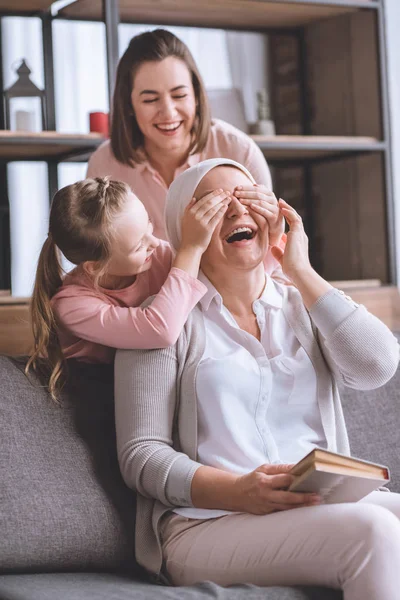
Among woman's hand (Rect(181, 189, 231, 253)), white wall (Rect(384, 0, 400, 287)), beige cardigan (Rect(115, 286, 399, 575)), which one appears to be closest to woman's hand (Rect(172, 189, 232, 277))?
woman's hand (Rect(181, 189, 231, 253))

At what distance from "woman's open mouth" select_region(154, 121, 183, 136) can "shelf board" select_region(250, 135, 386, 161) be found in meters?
0.77

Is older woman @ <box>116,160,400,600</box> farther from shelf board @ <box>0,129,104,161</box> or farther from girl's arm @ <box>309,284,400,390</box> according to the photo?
shelf board @ <box>0,129,104,161</box>

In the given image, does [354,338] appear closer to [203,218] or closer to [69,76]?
[203,218]

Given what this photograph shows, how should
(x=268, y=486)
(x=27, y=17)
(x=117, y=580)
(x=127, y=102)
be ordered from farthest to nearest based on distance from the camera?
(x=27, y=17) → (x=127, y=102) → (x=117, y=580) → (x=268, y=486)

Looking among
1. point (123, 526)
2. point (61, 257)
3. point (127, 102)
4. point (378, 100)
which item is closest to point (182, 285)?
point (61, 257)

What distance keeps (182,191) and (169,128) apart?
764 millimetres

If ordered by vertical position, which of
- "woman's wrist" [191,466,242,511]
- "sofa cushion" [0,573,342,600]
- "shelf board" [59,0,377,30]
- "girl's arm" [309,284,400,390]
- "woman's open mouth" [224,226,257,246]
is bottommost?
"sofa cushion" [0,573,342,600]

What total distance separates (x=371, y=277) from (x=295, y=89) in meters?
0.93

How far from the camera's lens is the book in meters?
1.41

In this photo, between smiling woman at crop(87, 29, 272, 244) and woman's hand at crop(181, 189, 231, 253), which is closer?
woman's hand at crop(181, 189, 231, 253)

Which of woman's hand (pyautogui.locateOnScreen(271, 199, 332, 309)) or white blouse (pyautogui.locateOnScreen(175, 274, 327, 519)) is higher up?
woman's hand (pyautogui.locateOnScreen(271, 199, 332, 309))

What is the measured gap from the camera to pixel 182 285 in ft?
5.80

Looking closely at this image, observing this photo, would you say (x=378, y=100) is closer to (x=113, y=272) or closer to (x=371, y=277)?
(x=371, y=277)

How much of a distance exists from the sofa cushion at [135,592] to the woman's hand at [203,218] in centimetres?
63
